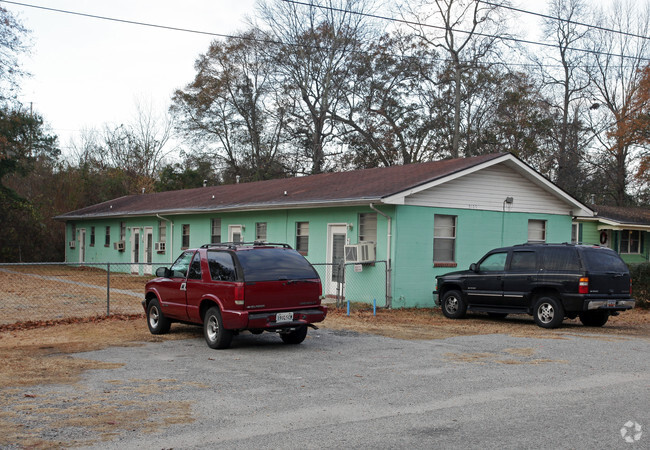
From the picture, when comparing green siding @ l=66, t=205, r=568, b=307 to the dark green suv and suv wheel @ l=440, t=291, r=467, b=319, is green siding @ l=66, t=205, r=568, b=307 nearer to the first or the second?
suv wheel @ l=440, t=291, r=467, b=319

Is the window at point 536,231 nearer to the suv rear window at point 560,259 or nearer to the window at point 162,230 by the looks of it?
the suv rear window at point 560,259

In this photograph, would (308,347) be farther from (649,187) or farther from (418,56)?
(649,187)

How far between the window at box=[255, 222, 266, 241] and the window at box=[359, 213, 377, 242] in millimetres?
5005

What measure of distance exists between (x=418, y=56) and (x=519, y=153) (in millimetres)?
8336

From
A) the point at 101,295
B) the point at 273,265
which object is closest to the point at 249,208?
the point at 101,295

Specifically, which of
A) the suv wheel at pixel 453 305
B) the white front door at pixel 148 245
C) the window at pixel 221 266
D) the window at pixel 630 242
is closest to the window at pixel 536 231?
the suv wheel at pixel 453 305

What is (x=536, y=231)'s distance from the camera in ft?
71.1

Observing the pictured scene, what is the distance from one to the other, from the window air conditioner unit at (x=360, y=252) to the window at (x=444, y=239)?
205 centimetres

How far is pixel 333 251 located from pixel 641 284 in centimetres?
917

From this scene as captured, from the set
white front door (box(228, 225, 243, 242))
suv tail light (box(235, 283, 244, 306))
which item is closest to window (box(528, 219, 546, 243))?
white front door (box(228, 225, 243, 242))

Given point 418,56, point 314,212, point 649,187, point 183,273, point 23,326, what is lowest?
point 23,326

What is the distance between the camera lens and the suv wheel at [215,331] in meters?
10.9

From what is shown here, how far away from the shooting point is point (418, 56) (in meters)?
40.0

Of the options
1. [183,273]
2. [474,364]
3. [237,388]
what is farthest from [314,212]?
[237,388]
